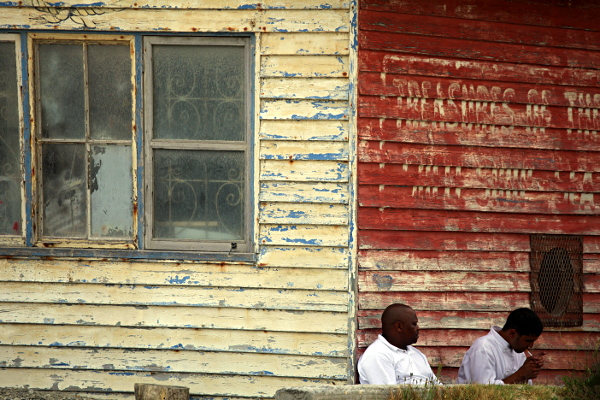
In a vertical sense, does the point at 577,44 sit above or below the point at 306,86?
above

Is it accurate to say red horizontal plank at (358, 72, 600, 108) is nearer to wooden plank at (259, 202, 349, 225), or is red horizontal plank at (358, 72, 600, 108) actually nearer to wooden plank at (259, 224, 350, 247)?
wooden plank at (259, 202, 349, 225)

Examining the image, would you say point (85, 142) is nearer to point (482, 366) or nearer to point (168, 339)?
point (168, 339)

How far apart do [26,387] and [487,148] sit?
3.95 meters

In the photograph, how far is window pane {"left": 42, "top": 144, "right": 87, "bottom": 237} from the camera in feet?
14.9

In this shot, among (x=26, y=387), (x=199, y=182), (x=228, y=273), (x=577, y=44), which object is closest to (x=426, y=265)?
(x=228, y=273)

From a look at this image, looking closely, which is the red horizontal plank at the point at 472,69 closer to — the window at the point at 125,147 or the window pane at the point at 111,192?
the window at the point at 125,147

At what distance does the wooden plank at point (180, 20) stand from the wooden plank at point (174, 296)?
1911mm

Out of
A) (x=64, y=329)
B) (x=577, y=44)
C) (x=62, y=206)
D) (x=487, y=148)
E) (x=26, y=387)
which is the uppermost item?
(x=577, y=44)

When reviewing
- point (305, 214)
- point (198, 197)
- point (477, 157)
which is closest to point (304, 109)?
point (305, 214)

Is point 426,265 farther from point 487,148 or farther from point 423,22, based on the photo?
point 423,22

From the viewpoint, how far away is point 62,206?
15.0 feet

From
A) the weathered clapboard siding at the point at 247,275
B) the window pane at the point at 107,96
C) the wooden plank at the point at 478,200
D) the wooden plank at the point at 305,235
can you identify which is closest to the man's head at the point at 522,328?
the wooden plank at the point at 478,200

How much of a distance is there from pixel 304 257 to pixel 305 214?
1.04 ft

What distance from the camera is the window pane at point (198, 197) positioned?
454 centimetres
